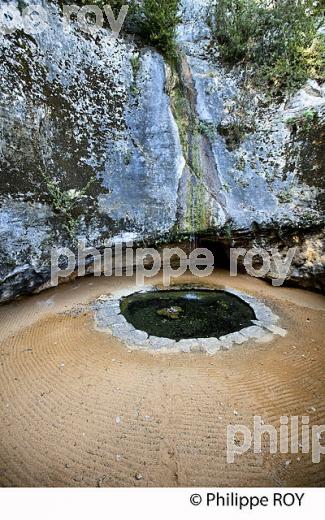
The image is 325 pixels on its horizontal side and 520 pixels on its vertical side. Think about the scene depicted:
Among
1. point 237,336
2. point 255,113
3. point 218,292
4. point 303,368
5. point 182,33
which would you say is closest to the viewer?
point 303,368

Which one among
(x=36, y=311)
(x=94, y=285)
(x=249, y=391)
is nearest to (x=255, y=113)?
(x=94, y=285)

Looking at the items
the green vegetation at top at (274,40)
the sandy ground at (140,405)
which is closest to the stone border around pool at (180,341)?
the sandy ground at (140,405)

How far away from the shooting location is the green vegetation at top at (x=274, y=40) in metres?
7.51

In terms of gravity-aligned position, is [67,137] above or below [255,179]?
above

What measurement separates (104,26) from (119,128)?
258 centimetres

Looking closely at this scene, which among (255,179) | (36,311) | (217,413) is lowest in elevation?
(217,413)

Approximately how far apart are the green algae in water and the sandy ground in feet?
2.46

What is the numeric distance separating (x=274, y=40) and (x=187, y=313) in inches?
332

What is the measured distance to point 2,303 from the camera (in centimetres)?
602

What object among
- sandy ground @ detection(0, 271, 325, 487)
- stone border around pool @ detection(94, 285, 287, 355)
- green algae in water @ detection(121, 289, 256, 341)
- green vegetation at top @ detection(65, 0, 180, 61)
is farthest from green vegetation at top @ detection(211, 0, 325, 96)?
sandy ground @ detection(0, 271, 325, 487)

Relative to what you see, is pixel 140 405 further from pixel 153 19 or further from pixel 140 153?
pixel 153 19

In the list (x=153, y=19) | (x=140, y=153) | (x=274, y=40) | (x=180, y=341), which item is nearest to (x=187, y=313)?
(x=180, y=341)

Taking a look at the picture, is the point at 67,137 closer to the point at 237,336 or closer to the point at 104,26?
the point at 104,26

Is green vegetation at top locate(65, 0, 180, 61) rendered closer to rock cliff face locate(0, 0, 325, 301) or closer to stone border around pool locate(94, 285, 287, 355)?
rock cliff face locate(0, 0, 325, 301)
